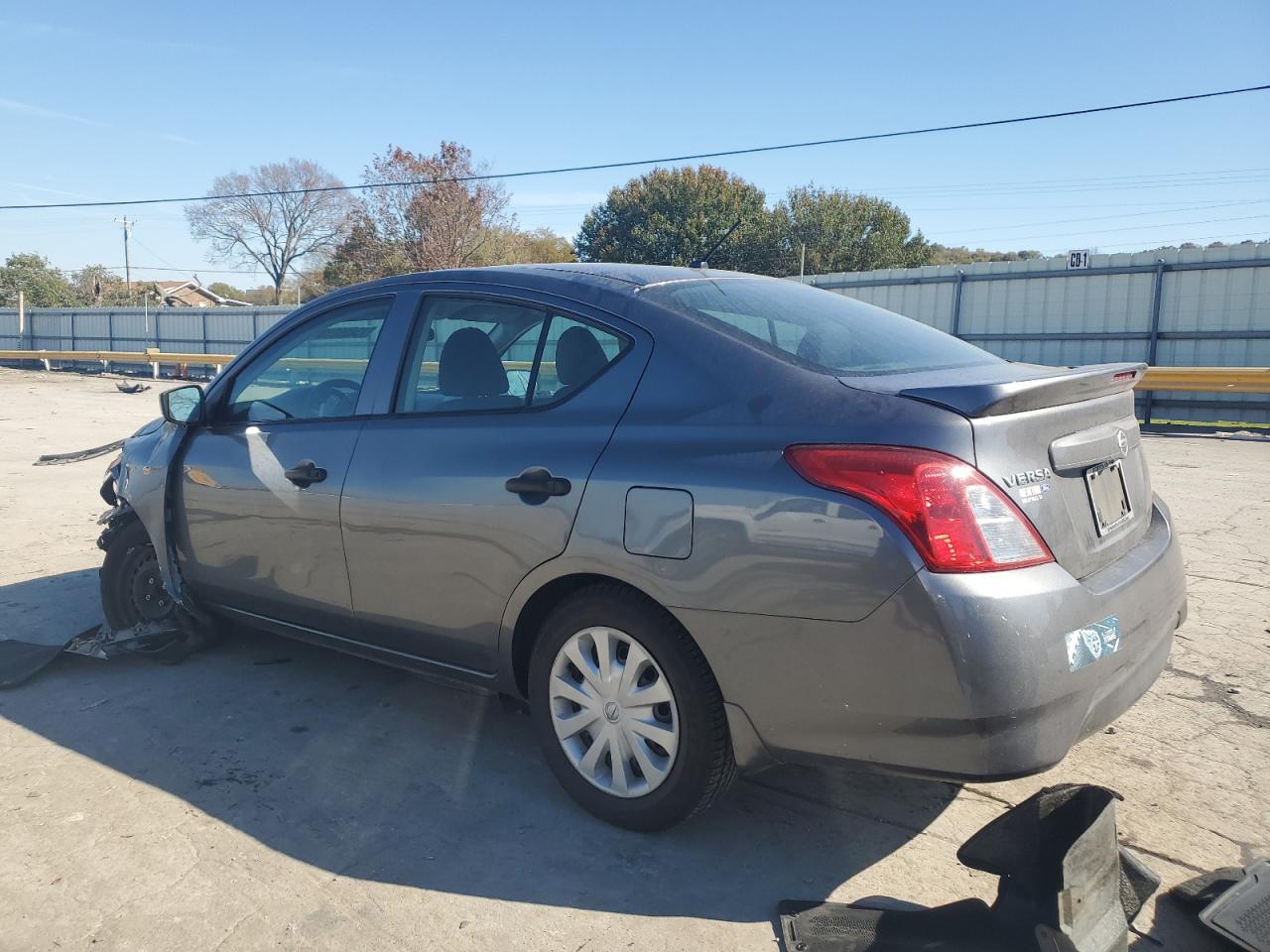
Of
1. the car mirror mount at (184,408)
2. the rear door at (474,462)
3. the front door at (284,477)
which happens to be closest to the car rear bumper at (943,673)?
the rear door at (474,462)

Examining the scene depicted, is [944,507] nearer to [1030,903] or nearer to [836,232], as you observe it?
[1030,903]

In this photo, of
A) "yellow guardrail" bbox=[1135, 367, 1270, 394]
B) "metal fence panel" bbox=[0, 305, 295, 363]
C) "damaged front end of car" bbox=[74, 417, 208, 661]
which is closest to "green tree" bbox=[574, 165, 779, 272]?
"metal fence panel" bbox=[0, 305, 295, 363]

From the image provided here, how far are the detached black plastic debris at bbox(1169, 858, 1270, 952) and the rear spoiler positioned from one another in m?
1.34

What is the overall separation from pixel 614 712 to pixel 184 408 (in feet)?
8.48

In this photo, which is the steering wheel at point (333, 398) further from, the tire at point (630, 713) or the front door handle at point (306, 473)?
the tire at point (630, 713)

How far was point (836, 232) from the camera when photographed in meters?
47.1

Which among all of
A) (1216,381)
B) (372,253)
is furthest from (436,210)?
(1216,381)

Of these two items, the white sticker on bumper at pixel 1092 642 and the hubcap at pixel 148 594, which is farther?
the hubcap at pixel 148 594

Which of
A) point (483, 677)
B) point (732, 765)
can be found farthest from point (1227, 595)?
point (483, 677)

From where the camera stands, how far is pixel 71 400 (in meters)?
20.4

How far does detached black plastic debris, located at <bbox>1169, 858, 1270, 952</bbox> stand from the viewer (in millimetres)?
2336

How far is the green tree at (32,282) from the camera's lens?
58.4 metres

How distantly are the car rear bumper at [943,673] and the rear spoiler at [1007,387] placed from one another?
42 centimetres

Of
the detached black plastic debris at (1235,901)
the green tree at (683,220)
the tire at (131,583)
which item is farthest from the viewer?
the green tree at (683,220)
